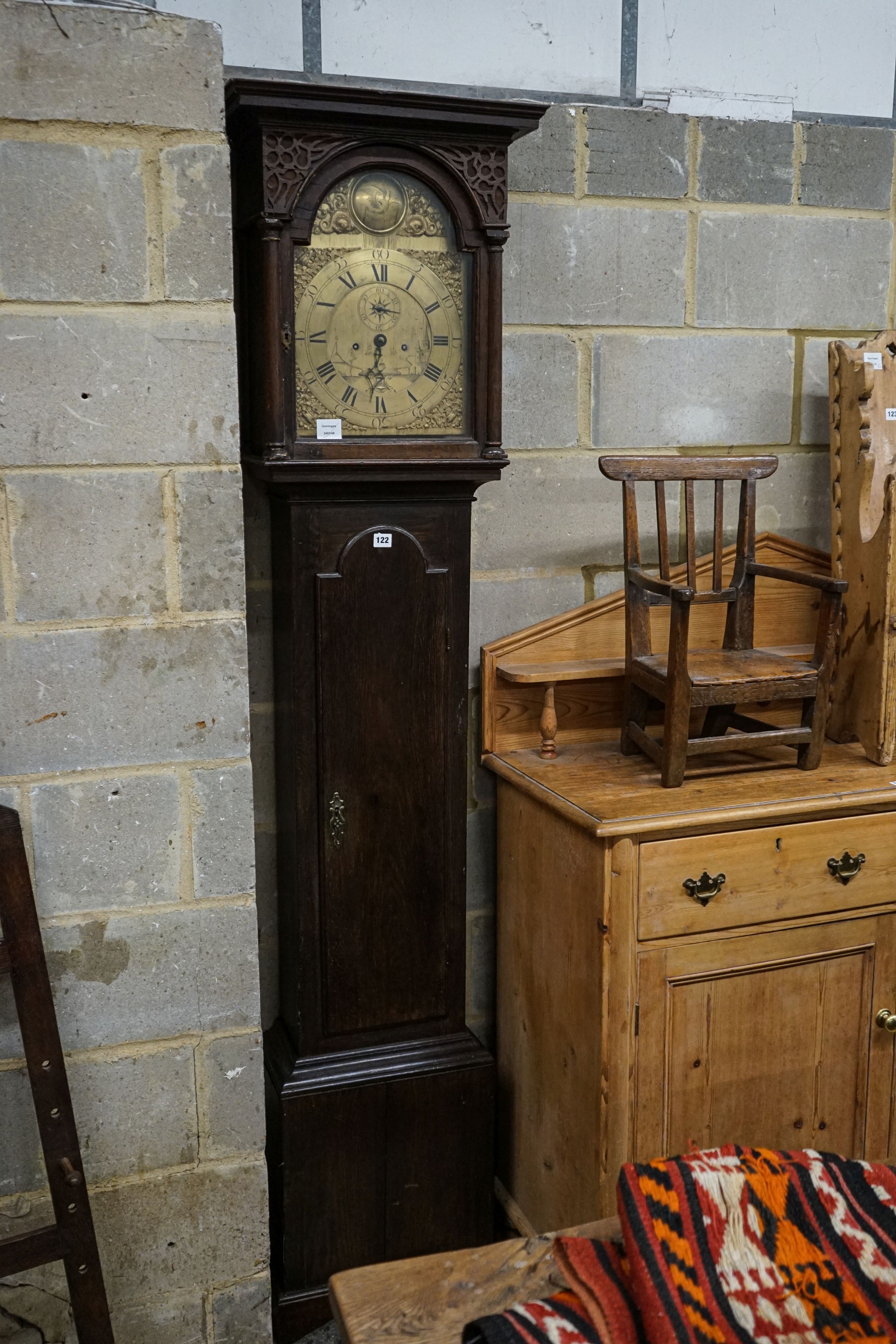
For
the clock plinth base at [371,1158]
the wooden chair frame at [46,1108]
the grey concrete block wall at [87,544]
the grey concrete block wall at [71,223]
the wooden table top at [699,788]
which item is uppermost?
the grey concrete block wall at [71,223]

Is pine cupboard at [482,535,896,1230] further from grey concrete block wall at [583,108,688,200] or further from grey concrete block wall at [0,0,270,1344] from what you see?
grey concrete block wall at [583,108,688,200]

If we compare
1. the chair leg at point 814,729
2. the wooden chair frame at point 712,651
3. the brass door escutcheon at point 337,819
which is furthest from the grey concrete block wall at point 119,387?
the chair leg at point 814,729

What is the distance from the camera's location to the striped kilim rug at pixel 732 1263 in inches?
40.8

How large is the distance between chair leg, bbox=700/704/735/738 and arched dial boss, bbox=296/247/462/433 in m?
0.74

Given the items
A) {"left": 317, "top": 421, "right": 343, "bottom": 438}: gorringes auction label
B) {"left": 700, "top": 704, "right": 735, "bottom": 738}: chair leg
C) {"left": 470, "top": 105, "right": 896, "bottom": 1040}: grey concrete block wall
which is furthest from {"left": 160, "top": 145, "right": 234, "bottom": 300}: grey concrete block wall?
{"left": 700, "top": 704, "right": 735, "bottom": 738}: chair leg

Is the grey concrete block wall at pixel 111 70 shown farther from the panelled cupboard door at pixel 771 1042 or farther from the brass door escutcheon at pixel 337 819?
the panelled cupboard door at pixel 771 1042

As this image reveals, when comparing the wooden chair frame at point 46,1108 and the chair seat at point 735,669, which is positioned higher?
the chair seat at point 735,669

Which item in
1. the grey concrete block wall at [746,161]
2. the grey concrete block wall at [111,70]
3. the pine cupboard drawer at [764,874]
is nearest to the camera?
the grey concrete block wall at [111,70]

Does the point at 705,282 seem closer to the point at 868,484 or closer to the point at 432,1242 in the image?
the point at 868,484

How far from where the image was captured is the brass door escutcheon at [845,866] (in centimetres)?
202

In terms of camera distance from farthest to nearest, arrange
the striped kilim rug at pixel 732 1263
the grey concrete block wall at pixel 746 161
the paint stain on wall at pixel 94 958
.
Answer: the grey concrete block wall at pixel 746 161
the paint stain on wall at pixel 94 958
the striped kilim rug at pixel 732 1263

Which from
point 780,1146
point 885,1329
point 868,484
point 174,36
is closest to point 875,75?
point 868,484

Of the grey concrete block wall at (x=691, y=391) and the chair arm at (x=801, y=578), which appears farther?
the grey concrete block wall at (x=691, y=391)

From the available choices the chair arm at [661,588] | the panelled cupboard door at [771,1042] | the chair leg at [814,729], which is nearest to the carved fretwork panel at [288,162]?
the chair arm at [661,588]
